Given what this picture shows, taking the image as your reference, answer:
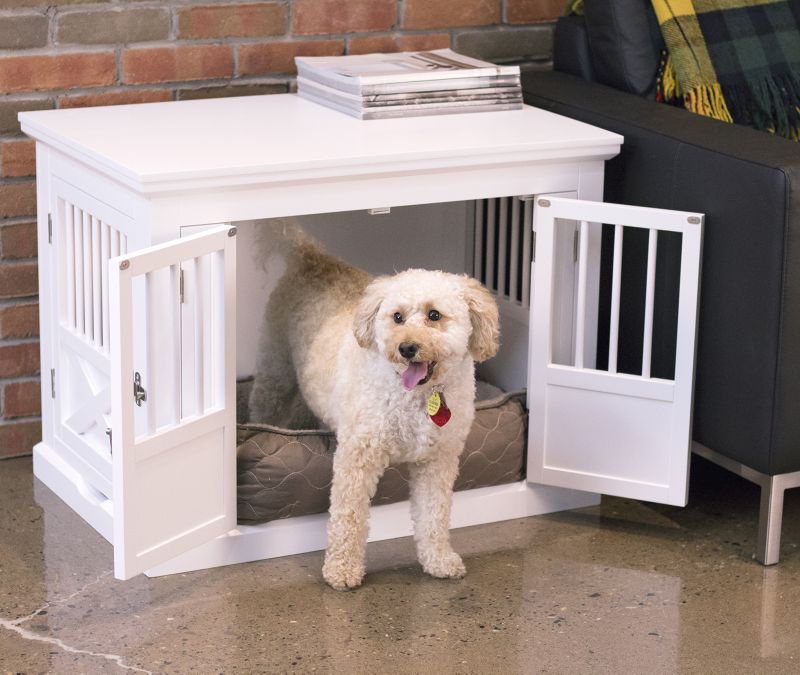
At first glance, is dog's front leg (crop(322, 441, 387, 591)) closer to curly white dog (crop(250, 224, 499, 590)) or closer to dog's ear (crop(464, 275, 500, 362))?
curly white dog (crop(250, 224, 499, 590))

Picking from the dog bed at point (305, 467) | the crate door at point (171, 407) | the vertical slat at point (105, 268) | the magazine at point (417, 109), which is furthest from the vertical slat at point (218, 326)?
the magazine at point (417, 109)

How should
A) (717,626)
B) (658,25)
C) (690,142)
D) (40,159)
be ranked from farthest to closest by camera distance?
(658,25), (40,159), (690,142), (717,626)

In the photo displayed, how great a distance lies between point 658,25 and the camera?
2.56 meters

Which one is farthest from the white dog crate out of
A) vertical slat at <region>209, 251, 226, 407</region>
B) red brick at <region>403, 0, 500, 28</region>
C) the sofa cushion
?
red brick at <region>403, 0, 500, 28</region>

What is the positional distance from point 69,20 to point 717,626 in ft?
5.17

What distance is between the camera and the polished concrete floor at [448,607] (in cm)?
193

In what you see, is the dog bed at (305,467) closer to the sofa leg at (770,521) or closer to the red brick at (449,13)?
the sofa leg at (770,521)

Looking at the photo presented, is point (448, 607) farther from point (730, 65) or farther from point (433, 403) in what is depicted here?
point (730, 65)

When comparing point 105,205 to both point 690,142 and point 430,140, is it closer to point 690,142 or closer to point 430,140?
point 430,140

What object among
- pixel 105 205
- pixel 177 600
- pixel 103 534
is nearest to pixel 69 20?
pixel 105 205

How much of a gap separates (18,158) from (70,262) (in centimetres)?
30

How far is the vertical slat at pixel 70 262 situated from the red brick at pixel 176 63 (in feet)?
1.23

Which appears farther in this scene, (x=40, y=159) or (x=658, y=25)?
(x=658, y=25)

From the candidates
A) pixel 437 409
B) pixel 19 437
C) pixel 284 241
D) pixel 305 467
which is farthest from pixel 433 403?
pixel 19 437
